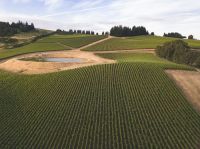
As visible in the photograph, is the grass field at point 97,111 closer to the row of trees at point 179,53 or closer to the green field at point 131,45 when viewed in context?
the row of trees at point 179,53

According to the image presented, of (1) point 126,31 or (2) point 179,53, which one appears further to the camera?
(1) point 126,31

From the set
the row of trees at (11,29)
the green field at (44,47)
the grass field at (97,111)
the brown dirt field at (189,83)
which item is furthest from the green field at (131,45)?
the row of trees at (11,29)

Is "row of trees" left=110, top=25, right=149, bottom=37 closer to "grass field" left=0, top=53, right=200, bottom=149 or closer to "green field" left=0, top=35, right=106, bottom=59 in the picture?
"green field" left=0, top=35, right=106, bottom=59

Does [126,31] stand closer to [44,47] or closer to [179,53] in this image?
[44,47]

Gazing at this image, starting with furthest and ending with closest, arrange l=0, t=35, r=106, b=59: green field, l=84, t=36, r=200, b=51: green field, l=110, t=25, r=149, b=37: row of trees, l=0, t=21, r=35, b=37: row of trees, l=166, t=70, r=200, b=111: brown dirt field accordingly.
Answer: l=110, t=25, r=149, b=37: row of trees, l=0, t=21, r=35, b=37: row of trees, l=84, t=36, r=200, b=51: green field, l=0, t=35, r=106, b=59: green field, l=166, t=70, r=200, b=111: brown dirt field

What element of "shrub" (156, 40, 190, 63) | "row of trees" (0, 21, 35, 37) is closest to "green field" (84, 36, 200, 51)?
"shrub" (156, 40, 190, 63)

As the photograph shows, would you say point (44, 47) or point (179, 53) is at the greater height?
point (179, 53)

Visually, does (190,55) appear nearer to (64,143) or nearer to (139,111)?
(139,111)

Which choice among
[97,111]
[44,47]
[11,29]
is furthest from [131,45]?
[11,29]
